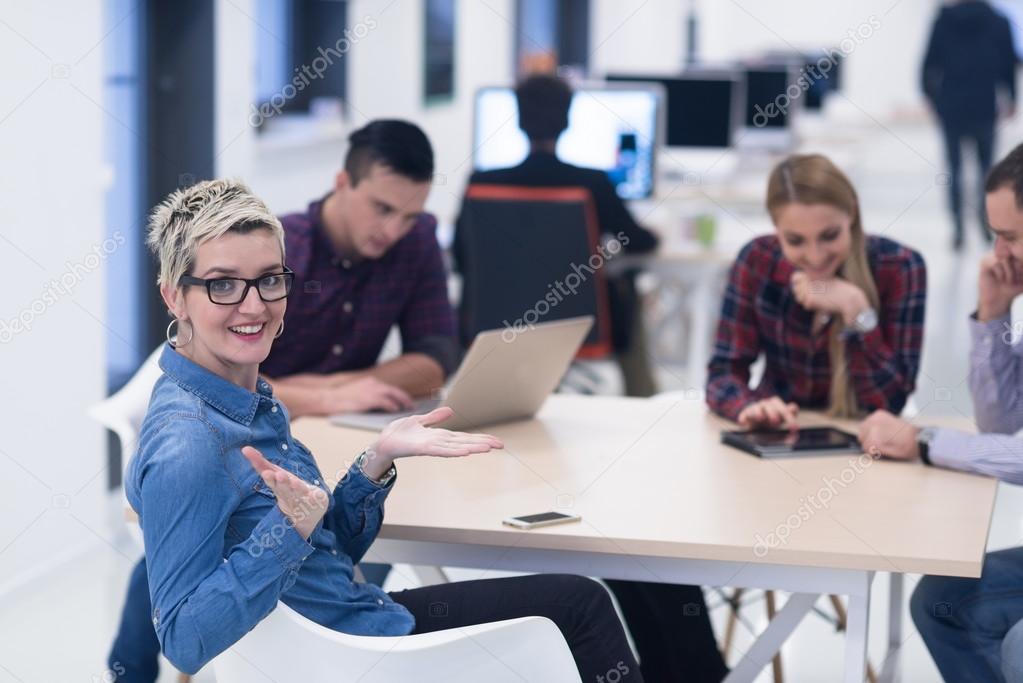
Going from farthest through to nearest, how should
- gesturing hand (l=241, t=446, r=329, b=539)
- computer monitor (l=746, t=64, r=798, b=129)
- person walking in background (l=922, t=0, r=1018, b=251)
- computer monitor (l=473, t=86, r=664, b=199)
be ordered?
1. person walking in background (l=922, t=0, r=1018, b=251)
2. computer monitor (l=746, t=64, r=798, b=129)
3. computer monitor (l=473, t=86, r=664, b=199)
4. gesturing hand (l=241, t=446, r=329, b=539)

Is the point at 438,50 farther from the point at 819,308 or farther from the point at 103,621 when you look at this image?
the point at 819,308

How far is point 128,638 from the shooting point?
2451mm

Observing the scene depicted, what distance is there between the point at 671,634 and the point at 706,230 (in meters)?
2.76

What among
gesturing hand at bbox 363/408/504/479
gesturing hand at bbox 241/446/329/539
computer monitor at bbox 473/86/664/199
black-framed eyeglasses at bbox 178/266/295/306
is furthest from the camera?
computer monitor at bbox 473/86/664/199

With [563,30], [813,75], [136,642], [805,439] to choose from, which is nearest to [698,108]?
[813,75]

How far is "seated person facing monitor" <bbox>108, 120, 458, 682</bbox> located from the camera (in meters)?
2.57

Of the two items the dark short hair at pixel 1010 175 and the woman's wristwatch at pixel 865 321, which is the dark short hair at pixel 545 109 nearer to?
the woman's wristwatch at pixel 865 321

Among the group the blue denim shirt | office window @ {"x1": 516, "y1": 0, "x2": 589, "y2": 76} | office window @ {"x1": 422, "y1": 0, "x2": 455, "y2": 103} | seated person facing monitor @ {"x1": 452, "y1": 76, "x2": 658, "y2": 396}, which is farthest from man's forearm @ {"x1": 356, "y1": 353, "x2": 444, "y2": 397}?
office window @ {"x1": 516, "y1": 0, "x2": 589, "y2": 76}

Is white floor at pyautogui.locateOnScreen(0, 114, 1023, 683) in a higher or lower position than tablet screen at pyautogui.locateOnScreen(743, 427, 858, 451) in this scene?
lower

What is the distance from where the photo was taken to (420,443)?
1.76m

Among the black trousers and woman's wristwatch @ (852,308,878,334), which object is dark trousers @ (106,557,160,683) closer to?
the black trousers

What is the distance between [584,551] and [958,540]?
1.76 feet

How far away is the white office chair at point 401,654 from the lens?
5.08ft

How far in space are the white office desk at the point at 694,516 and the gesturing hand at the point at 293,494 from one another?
1.22ft
